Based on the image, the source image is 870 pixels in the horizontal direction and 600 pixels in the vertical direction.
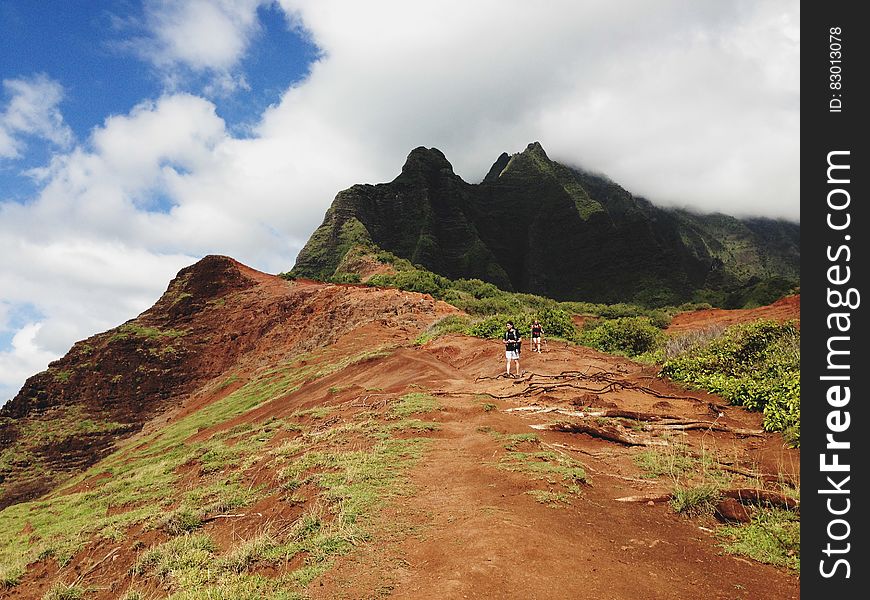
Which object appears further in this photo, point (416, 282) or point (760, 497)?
point (416, 282)

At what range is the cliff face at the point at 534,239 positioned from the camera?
80875 mm

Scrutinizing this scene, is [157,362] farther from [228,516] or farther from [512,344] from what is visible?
[228,516]

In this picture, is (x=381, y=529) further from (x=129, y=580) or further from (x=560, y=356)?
(x=560, y=356)

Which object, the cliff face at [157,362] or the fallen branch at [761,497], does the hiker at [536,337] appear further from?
the fallen branch at [761,497]

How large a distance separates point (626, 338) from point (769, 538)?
51.5 feet

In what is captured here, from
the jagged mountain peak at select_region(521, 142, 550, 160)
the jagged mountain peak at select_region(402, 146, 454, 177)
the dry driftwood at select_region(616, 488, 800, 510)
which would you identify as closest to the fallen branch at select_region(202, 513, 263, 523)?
the dry driftwood at select_region(616, 488, 800, 510)

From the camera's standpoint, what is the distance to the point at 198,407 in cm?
2839

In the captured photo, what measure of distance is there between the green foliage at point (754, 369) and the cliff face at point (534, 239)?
2381 inches

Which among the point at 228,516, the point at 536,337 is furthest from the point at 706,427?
the point at 536,337

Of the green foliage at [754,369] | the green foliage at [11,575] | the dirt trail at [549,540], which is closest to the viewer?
the dirt trail at [549,540]

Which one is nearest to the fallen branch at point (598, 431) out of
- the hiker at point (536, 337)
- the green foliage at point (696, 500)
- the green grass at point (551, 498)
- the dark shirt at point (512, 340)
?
the green foliage at point (696, 500)

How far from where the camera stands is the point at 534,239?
9850cm

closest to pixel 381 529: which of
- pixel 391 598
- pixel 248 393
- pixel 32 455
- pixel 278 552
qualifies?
pixel 278 552
